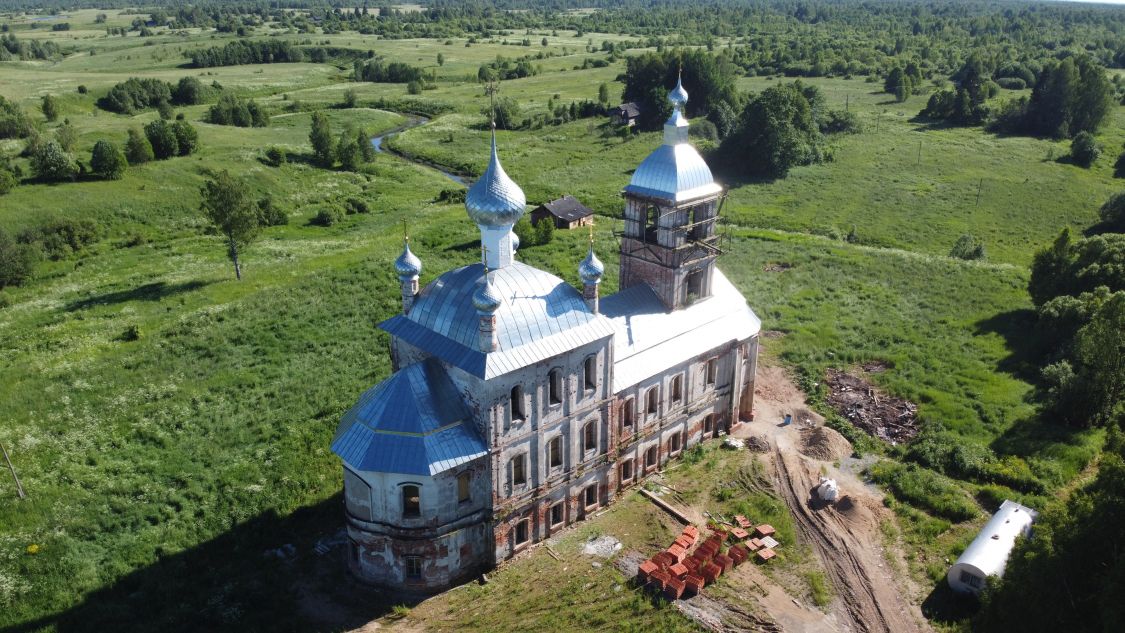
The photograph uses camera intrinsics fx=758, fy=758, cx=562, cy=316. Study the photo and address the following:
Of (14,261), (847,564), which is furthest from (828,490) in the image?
(14,261)

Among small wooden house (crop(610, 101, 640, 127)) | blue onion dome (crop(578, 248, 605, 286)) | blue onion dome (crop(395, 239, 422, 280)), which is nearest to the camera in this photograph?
blue onion dome (crop(578, 248, 605, 286))

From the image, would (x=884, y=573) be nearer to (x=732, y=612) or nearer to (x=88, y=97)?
(x=732, y=612)

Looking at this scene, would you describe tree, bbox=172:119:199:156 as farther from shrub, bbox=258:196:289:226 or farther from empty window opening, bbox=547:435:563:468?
empty window opening, bbox=547:435:563:468

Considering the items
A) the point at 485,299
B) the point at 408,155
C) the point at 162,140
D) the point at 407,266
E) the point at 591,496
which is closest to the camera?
the point at 485,299

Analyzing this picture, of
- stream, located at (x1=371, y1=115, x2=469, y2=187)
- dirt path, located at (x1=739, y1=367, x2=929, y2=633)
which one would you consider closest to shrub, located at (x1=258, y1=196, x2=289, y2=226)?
stream, located at (x1=371, y1=115, x2=469, y2=187)

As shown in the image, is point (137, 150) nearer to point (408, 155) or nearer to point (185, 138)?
point (185, 138)

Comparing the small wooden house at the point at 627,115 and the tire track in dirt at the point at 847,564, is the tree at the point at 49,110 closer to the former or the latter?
the small wooden house at the point at 627,115
